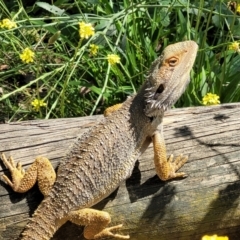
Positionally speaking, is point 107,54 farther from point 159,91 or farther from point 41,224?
point 41,224

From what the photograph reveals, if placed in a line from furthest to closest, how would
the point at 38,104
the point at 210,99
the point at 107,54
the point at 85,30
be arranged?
1. the point at 107,54
2. the point at 38,104
3. the point at 210,99
4. the point at 85,30

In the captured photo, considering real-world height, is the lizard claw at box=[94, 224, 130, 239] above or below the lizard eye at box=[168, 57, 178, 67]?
below

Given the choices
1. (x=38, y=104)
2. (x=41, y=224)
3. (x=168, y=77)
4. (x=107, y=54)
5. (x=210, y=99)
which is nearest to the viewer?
(x=41, y=224)

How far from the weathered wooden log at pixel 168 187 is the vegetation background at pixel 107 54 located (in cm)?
81

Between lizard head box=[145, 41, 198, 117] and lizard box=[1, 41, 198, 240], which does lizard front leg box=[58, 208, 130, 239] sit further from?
lizard head box=[145, 41, 198, 117]

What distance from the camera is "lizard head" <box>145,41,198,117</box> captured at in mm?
4098

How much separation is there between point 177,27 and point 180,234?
2.24m

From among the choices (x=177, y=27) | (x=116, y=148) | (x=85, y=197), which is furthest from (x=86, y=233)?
(x=177, y=27)

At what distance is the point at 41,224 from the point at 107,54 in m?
2.13

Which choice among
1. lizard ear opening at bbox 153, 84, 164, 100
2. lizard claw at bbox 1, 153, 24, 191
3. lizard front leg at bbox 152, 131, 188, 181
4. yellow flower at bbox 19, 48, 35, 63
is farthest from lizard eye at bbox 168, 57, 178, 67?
yellow flower at bbox 19, 48, 35, 63

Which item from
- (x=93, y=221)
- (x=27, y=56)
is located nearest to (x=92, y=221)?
(x=93, y=221)

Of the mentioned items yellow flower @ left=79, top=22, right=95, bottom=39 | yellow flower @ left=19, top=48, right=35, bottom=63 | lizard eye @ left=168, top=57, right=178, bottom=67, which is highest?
yellow flower @ left=79, top=22, right=95, bottom=39

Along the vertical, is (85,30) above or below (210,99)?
above

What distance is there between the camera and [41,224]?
382cm
